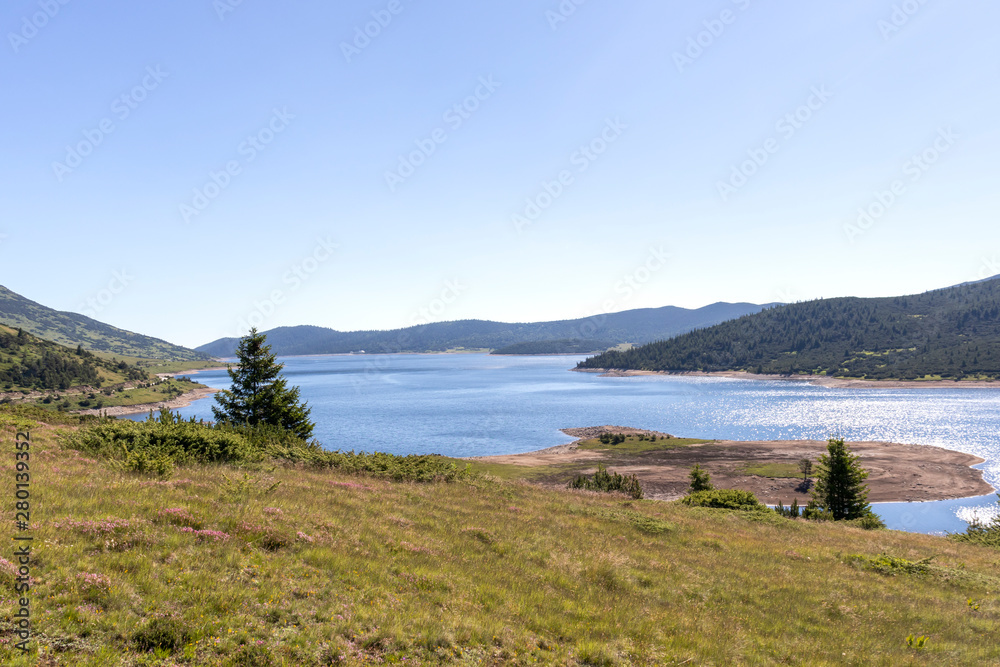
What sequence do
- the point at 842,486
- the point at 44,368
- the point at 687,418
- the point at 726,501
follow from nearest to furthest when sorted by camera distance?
the point at 726,501 → the point at 842,486 → the point at 687,418 → the point at 44,368

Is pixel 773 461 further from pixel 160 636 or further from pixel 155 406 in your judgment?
pixel 155 406

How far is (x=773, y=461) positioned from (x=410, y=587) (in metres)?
85.1

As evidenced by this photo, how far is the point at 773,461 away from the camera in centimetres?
7912

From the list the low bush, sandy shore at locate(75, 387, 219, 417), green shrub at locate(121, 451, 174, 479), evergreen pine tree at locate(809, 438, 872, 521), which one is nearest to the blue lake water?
sandy shore at locate(75, 387, 219, 417)

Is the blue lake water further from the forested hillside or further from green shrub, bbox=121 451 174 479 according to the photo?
green shrub, bbox=121 451 174 479

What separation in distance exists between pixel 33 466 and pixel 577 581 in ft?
53.7

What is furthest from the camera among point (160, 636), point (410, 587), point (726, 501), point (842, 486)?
point (842, 486)

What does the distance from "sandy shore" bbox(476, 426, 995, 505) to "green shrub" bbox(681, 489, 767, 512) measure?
2751 cm

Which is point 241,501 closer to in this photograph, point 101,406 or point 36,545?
point 36,545

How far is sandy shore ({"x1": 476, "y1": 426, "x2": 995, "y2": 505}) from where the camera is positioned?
2552 inches

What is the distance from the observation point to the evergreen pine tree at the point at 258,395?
4284 centimetres

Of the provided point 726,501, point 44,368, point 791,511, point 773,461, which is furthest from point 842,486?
point 44,368

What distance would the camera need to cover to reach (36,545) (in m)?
8.23

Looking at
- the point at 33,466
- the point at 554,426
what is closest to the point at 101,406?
the point at 554,426
